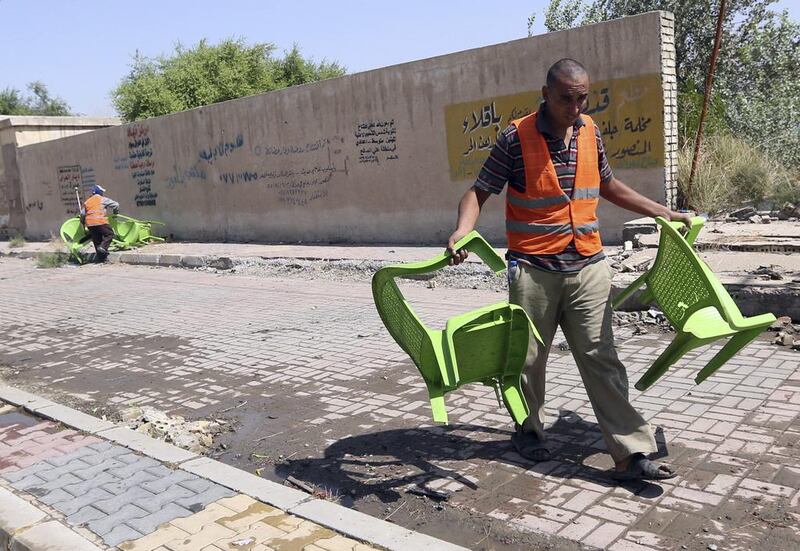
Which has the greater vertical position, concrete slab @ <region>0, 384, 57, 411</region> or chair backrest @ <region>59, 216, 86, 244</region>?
chair backrest @ <region>59, 216, 86, 244</region>

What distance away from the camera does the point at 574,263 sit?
348 centimetres

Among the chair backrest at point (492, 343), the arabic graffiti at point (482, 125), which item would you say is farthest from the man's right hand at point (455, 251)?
the arabic graffiti at point (482, 125)

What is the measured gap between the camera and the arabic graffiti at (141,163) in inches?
738

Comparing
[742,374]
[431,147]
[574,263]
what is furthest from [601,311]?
[431,147]

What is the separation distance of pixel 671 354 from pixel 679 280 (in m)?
0.35

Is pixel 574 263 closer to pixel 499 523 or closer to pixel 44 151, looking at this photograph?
pixel 499 523

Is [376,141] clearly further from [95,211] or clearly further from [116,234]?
[116,234]

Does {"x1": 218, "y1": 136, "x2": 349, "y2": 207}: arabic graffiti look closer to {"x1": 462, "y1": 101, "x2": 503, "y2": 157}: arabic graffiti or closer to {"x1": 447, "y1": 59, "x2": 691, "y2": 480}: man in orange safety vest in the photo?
{"x1": 462, "y1": 101, "x2": 503, "y2": 157}: arabic graffiti

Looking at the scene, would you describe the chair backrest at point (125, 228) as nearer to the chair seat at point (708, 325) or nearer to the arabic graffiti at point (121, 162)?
the arabic graffiti at point (121, 162)

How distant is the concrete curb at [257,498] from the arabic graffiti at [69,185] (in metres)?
18.8

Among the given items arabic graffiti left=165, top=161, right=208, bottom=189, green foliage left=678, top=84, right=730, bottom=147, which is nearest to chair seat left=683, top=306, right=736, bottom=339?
green foliage left=678, top=84, right=730, bottom=147

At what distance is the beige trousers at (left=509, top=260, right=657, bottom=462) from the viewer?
3451 mm

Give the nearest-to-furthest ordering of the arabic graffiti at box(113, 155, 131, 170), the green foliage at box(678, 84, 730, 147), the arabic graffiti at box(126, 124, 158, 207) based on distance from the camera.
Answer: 1. the green foliage at box(678, 84, 730, 147)
2. the arabic graffiti at box(126, 124, 158, 207)
3. the arabic graffiti at box(113, 155, 131, 170)

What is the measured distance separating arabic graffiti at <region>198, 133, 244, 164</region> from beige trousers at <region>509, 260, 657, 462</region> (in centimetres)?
1336
